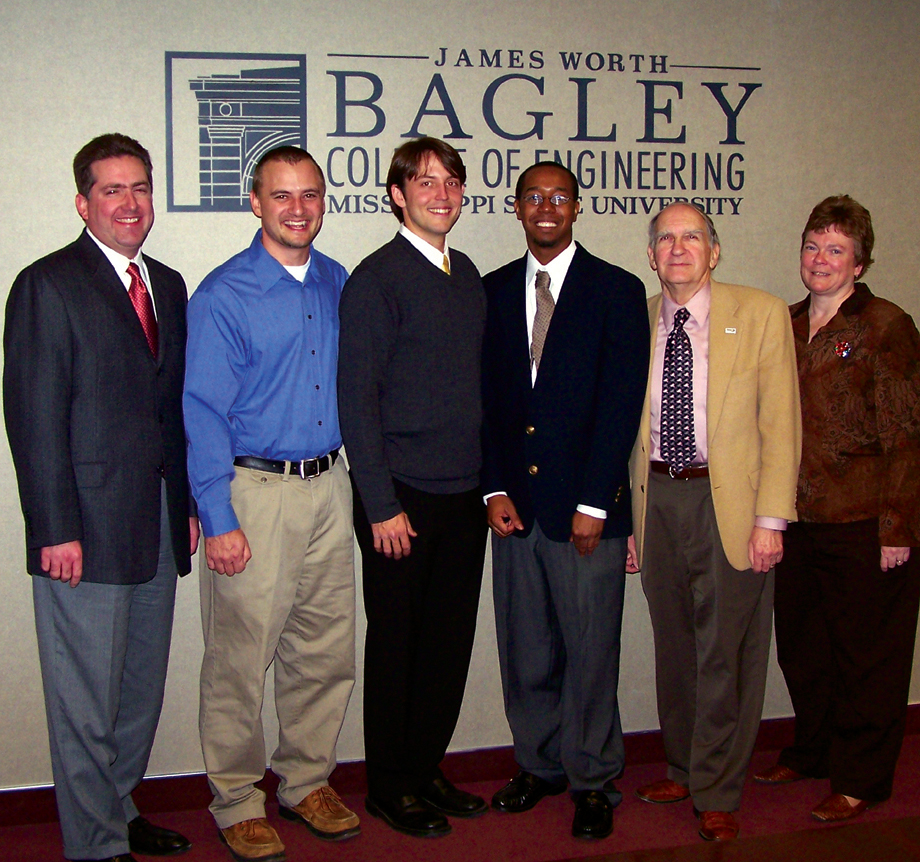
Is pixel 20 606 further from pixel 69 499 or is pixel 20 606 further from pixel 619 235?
pixel 619 235

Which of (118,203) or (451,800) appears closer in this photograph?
(118,203)

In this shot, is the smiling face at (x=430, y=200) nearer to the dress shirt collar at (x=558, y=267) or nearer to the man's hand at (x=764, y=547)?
the dress shirt collar at (x=558, y=267)

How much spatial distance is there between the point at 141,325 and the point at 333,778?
1728 mm

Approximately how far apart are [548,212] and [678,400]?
696 millimetres

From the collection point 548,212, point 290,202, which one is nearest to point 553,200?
point 548,212

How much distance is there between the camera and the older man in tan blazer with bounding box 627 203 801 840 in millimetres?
2604

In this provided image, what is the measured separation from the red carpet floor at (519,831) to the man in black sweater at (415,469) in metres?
0.08

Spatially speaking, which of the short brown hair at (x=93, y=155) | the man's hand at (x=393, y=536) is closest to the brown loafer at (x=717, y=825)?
the man's hand at (x=393, y=536)

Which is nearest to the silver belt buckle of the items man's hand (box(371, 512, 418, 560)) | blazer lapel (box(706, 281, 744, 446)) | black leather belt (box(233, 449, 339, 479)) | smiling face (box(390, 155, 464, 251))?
black leather belt (box(233, 449, 339, 479))

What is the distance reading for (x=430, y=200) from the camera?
2607mm

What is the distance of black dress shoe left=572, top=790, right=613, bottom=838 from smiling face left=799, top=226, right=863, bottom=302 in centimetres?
178

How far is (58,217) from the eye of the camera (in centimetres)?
286

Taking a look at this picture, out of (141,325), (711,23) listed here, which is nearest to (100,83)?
(141,325)

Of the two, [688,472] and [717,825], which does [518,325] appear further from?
[717,825]
